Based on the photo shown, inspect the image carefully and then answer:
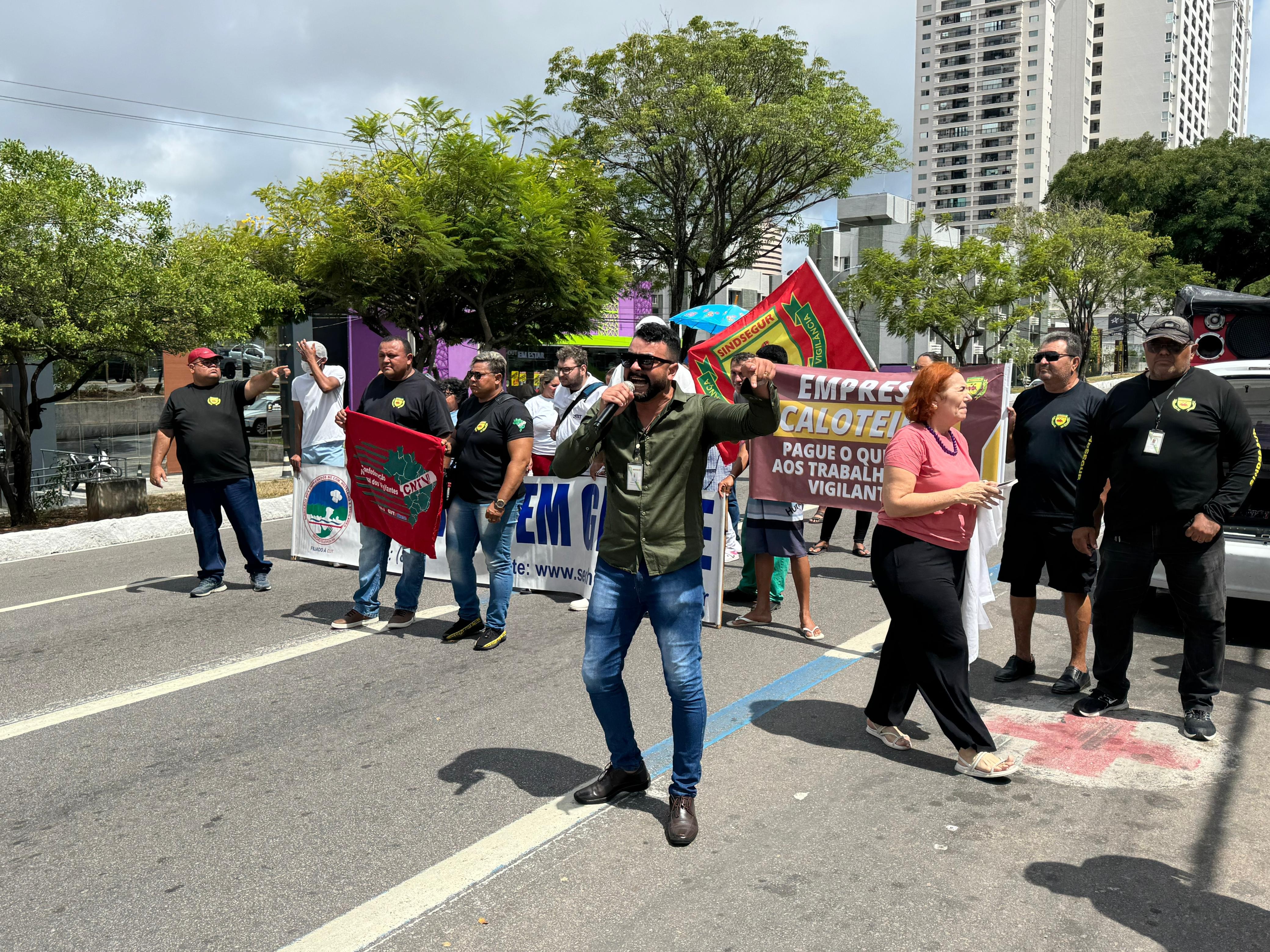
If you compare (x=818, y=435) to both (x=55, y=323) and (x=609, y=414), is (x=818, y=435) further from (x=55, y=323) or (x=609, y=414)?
(x=55, y=323)

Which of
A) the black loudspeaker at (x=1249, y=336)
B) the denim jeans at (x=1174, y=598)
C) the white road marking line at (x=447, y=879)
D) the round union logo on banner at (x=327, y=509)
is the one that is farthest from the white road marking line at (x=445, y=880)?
the black loudspeaker at (x=1249, y=336)

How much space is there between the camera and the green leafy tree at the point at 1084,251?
4191 centimetres

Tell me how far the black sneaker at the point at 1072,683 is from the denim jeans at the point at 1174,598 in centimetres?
35

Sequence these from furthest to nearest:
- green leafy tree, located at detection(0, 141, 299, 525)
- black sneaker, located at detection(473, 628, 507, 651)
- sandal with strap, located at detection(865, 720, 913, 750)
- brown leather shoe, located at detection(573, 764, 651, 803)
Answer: green leafy tree, located at detection(0, 141, 299, 525) < black sneaker, located at detection(473, 628, 507, 651) < sandal with strap, located at detection(865, 720, 913, 750) < brown leather shoe, located at detection(573, 764, 651, 803)

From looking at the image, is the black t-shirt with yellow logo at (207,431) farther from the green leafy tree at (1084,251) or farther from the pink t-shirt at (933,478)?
the green leafy tree at (1084,251)

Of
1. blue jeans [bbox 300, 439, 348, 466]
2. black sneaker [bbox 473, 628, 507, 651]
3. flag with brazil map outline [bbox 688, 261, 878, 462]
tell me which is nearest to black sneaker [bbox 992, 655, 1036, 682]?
flag with brazil map outline [bbox 688, 261, 878, 462]

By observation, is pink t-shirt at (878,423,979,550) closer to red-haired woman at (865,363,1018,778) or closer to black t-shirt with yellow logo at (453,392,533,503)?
red-haired woman at (865,363,1018,778)

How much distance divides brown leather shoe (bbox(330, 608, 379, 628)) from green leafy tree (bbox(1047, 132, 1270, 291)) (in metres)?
56.3

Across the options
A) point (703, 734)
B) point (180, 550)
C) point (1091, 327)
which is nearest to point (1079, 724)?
point (703, 734)

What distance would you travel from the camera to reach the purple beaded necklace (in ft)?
14.2

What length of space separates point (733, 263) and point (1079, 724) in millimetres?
26687

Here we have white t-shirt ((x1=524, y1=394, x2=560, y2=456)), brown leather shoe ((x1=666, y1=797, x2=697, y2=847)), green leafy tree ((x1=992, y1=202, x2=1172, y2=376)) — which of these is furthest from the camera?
green leafy tree ((x1=992, y1=202, x2=1172, y2=376))

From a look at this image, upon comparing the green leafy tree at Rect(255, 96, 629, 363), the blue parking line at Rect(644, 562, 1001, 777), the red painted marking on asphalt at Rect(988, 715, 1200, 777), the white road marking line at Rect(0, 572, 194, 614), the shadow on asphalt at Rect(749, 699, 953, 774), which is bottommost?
the red painted marking on asphalt at Rect(988, 715, 1200, 777)

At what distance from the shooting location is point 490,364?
6277mm
